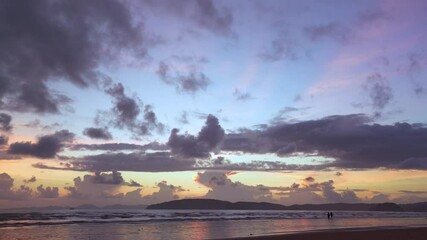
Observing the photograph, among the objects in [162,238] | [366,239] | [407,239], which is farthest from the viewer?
[162,238]

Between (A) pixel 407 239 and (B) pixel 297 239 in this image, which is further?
(B) pixel 297 239

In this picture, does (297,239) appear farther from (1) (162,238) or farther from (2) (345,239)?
(1) (162,238)

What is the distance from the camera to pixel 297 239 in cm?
3556

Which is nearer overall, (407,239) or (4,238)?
(407,239)

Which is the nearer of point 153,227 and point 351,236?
point 351,236

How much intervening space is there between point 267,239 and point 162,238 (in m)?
9.38

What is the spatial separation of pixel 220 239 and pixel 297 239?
259 inches

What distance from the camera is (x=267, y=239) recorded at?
35.3m

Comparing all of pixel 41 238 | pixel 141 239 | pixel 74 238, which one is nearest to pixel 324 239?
pixel 141 239

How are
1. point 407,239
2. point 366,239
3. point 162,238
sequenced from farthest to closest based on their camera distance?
point 162,238 → point 366,239 → point 407,239

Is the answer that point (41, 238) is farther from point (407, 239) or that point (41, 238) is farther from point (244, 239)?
point (407, 239)

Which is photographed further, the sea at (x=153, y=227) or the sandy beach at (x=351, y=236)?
the sea at (x=153, y=227)

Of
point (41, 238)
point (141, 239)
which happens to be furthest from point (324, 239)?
point (41, 238)

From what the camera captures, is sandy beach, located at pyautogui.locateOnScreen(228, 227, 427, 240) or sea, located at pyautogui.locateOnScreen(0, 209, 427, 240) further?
sea, located at pyautogui.locateOnScreen(0, 209, 427, 240)
